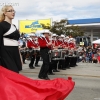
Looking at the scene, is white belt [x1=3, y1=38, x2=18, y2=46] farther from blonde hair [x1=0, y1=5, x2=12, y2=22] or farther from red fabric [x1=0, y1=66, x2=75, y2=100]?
red fabric [x1=0, y1=66, x2=75, y2=100]

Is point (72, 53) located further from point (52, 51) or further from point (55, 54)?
point (52, 51)

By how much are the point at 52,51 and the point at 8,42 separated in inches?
297

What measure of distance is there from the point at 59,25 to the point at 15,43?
37.6 m

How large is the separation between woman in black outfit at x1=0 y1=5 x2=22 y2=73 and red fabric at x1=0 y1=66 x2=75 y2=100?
2.22ft

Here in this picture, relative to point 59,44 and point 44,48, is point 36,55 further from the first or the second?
point 44,48

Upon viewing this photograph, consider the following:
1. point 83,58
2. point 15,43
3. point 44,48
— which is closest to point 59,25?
point 83,58

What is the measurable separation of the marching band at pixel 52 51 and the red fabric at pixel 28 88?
6.25 meters

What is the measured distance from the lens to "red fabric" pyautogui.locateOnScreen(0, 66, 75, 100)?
363 centimetres

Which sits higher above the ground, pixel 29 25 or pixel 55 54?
pixel 55 54

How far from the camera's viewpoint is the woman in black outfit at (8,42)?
4699 millimetres

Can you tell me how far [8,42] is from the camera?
4.77 metres

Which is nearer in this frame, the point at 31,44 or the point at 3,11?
the point at 3,11

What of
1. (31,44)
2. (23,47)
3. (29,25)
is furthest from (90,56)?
(29,25)

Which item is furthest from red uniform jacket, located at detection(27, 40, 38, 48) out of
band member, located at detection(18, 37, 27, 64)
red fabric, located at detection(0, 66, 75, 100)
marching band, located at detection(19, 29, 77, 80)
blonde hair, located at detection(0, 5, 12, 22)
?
red fabric, located at detection(0, 66, 75, 100)
